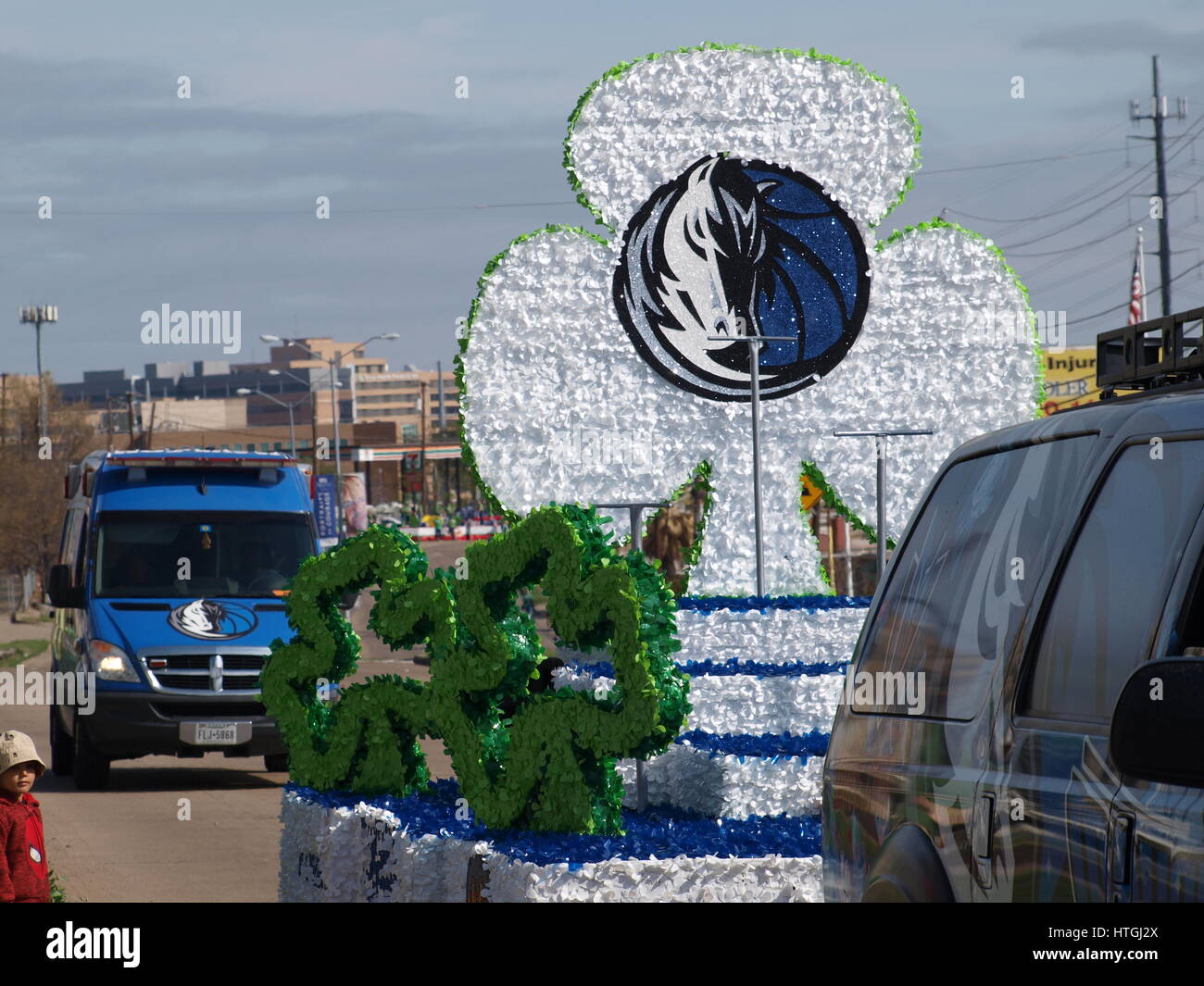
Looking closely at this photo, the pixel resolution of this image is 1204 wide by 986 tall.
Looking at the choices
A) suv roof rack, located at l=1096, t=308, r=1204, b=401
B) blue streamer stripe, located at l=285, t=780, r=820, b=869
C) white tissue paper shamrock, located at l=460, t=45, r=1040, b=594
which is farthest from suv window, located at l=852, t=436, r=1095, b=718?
white tissue paper shamrock, located at l=460, t=45, r=1040, b=594

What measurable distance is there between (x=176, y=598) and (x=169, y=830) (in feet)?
9.11

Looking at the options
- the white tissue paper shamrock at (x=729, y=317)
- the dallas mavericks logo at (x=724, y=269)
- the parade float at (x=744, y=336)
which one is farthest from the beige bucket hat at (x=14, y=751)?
the dallas mavericks logo at (x=724, y=269)

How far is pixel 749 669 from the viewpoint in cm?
1047

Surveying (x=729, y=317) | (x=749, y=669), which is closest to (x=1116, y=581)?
(x=749, y=669)

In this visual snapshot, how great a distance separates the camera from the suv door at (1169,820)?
2539 millimetres

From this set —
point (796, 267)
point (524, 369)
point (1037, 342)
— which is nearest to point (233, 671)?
point (524, 369)

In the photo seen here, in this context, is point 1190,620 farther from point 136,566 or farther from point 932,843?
point 136,566

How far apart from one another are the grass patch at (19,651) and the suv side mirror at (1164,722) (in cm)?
2954

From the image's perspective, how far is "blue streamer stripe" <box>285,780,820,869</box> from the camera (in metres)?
6.23

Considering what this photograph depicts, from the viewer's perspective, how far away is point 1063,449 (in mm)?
3289

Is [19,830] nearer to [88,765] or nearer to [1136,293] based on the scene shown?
[88,765]

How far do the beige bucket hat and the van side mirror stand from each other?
7.80 metres

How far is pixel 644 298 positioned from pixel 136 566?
4.75 m
